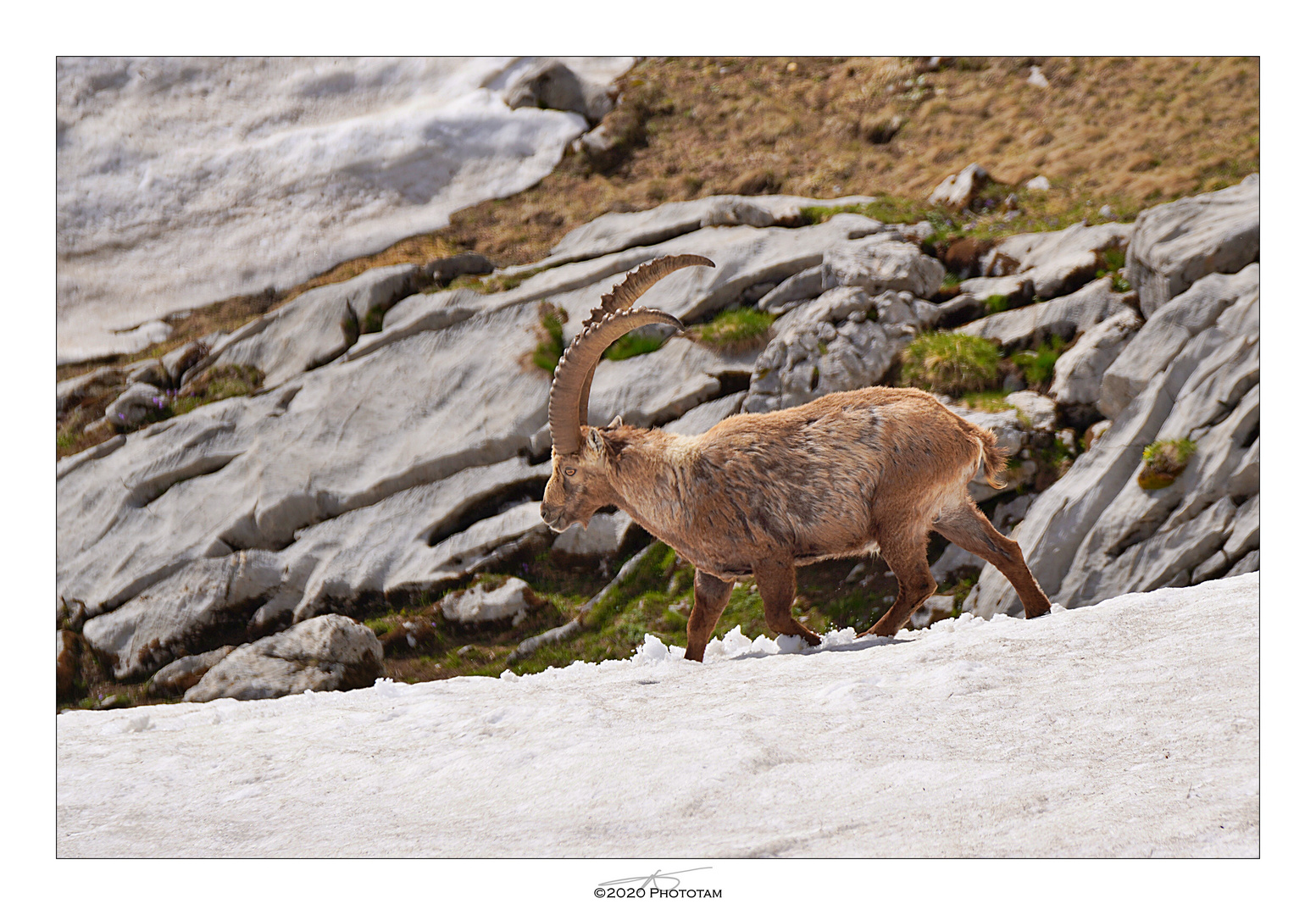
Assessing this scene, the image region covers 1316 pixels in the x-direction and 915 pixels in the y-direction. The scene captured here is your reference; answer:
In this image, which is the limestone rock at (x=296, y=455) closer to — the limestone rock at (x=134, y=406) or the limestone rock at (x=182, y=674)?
the limestone rock at (x=134, y=406)

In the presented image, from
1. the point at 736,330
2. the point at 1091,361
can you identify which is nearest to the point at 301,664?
the point at 736,330

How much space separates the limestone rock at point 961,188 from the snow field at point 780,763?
226 inches

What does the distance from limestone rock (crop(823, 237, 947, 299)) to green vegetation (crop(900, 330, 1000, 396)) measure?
2.97ft

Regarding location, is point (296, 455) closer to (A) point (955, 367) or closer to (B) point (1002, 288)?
(A) point (955, 367)

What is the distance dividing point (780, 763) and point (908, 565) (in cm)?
248

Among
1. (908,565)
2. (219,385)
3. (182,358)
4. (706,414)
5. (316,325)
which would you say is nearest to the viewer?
(908,565)

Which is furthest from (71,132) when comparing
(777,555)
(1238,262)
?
(1238,262)

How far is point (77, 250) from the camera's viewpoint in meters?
9.04

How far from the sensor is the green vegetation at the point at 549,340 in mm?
10008

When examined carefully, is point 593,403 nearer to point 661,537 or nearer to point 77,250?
point 661,537

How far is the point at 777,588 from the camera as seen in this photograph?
618cm

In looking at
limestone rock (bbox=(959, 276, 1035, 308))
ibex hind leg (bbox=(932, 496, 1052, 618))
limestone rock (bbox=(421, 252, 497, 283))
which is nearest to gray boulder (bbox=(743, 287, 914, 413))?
limestone rock (bbox=(959, 276, 1035, 308))

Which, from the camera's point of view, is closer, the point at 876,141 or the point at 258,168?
the point at 258,168

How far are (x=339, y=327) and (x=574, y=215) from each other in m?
2.82
